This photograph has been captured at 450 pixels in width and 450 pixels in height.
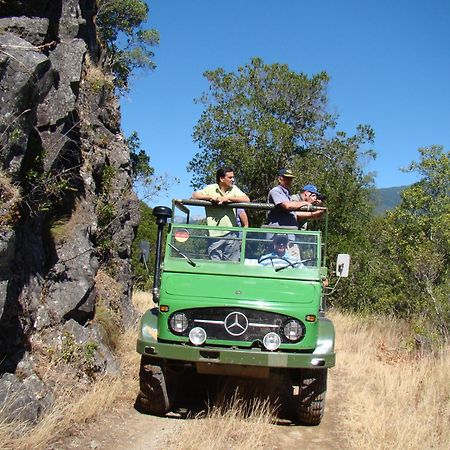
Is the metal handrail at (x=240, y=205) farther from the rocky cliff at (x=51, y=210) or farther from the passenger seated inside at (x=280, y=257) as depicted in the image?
the rocky cliff at (x=51, y=210)

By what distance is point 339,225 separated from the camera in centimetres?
1870

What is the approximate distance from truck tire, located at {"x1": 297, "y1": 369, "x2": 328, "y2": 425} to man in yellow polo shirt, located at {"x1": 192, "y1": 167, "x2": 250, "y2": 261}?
5.17 ft

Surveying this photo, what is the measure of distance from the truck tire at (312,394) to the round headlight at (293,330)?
51cm

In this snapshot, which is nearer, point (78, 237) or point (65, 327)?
point (65, 327)

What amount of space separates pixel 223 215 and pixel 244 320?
1.78m

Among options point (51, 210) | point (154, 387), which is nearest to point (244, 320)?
Result: point (154, 387)

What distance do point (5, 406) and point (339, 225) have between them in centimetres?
1454

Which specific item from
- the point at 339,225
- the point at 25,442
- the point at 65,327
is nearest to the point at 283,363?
the point at 25,442

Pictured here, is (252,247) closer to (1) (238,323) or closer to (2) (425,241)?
(1) (238,323)

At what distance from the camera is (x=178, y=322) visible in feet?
20.4

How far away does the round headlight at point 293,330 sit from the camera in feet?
20.1

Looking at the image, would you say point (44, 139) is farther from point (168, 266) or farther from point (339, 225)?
point (339, 225)

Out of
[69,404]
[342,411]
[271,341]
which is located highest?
[271,341]

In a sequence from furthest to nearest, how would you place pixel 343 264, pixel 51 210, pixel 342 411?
pixel 51 210
pixel 342 411
pixel 343 264
